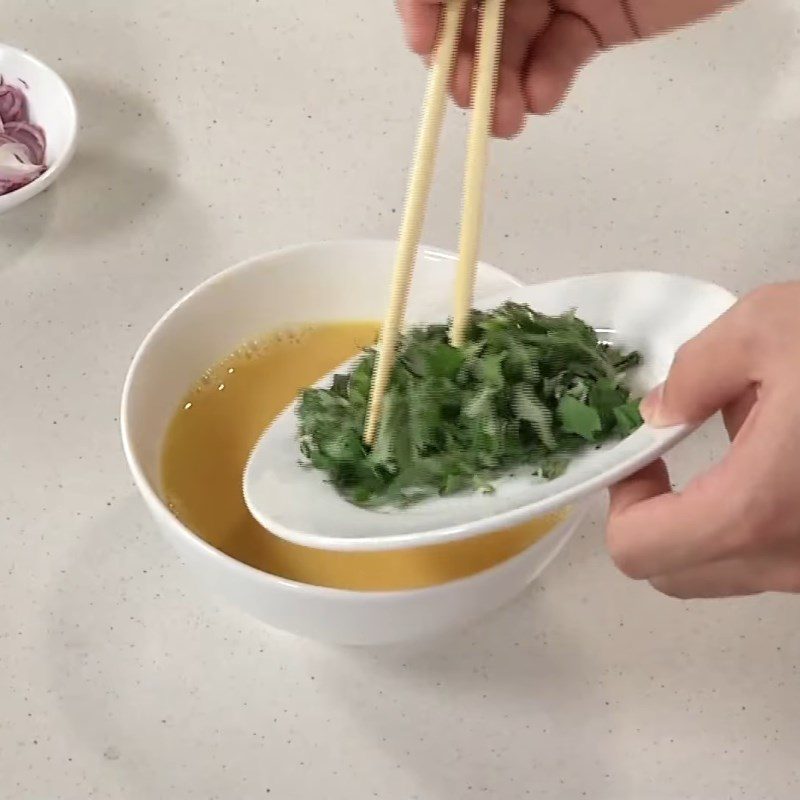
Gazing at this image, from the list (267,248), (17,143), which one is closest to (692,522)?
(267,248)

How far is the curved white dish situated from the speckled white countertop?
0.14 meters

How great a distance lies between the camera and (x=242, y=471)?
75 cm

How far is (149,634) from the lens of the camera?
69 cm

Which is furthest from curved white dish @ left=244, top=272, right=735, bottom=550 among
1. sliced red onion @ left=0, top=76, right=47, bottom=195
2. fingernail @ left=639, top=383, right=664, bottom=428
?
sliced red onion @ left=0, top=76, right=47, bottom=195

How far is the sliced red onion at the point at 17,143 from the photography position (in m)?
0.96

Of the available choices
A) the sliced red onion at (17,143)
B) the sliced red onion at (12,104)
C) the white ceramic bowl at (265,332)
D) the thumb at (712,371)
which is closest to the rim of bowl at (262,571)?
the white ceramic bowl at (265,332)

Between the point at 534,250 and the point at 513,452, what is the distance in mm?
399

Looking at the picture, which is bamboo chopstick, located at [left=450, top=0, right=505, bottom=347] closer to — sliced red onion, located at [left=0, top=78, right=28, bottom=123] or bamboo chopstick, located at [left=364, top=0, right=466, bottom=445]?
bamboo chopstick, located at [left=364, top=0, right=466, bottom=445]

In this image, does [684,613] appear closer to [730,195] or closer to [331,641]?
[331,641]

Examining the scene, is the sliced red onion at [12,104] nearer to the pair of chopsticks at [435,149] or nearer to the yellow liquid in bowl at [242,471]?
the yellow liquid in bowl at [242,471]

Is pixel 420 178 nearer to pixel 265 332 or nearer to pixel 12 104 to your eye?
pixel 265 332

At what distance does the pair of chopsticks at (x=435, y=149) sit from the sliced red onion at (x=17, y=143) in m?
0.53

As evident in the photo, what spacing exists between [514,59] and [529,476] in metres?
0.36

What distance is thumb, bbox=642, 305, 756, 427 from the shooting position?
1.61 feet
